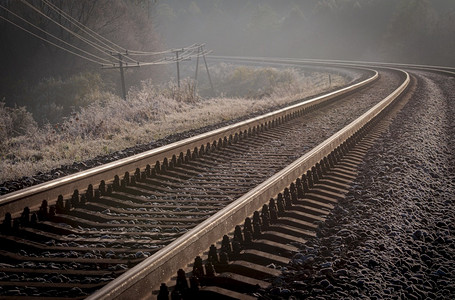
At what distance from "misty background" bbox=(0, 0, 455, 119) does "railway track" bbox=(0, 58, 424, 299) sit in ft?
70.7

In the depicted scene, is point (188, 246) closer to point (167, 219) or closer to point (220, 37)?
point (167, 219)

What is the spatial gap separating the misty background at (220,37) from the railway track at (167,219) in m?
21.5

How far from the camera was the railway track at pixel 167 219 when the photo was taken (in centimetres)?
344

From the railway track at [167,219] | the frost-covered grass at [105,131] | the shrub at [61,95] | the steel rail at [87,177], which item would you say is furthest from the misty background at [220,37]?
the railway track at [167,219]

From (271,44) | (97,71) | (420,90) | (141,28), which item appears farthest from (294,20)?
(420,90)

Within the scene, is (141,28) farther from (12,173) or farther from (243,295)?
(243,295)

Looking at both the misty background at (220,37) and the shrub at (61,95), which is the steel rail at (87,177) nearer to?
the shrub at (61,95)

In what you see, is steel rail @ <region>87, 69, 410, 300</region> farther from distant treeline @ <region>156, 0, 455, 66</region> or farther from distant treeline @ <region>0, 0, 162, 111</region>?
distant treeline @ <region>156, 0, 455, 66</region>

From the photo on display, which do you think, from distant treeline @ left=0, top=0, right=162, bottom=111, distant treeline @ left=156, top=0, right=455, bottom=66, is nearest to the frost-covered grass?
distant treeline @ left=0, top=0, right=162, bottom=111

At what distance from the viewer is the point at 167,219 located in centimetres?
488

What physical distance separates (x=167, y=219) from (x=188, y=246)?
1203 mm

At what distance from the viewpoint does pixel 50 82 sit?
1202 inches

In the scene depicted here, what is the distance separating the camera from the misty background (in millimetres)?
31125

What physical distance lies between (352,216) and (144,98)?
11.9m
